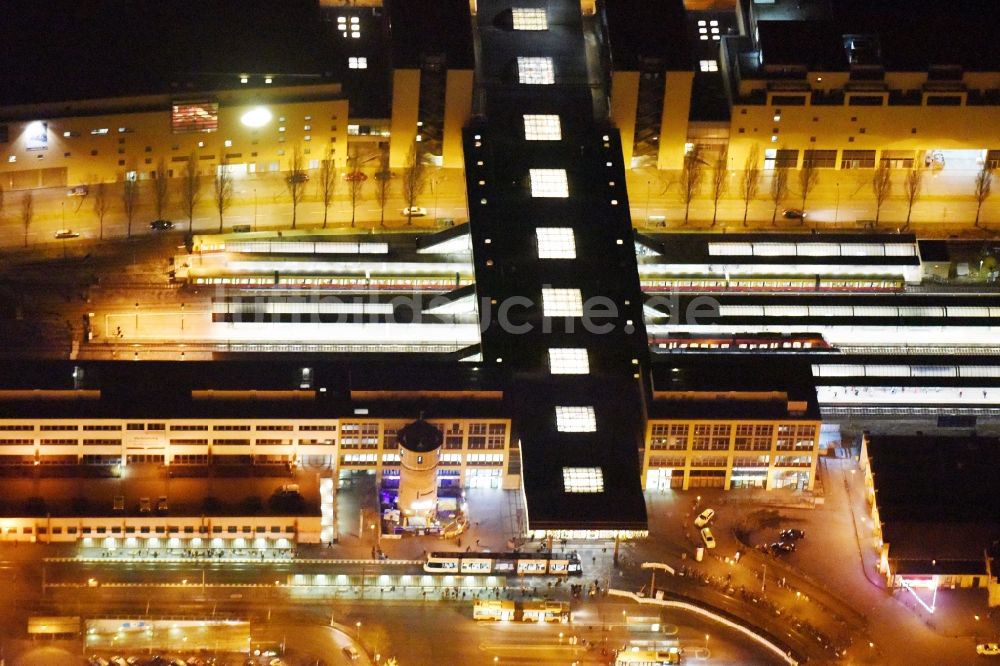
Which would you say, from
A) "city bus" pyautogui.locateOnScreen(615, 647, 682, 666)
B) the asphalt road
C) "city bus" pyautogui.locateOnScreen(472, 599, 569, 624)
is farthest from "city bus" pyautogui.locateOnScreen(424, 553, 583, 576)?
"city bus" pyautogui.locateOnScreen(615, 647, 682, 666)

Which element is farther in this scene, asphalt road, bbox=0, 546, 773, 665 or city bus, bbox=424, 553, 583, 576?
city bus, bbox=424, 553, 583, 576

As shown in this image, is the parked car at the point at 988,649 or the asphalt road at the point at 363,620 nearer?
the asphalt road at the point at 363,620

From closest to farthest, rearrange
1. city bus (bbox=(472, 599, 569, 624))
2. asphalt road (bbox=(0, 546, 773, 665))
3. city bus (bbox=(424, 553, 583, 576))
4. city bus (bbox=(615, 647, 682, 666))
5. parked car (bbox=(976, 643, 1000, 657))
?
city bus (bbox=(615, 647, 682, 666)) → asphalt road (bbox=(0, 546, 773, 665)) → parked car (bbox=(976, 643, 1000, 657)) → city bus (bbox=(472, 599, 569, 624)) → city bus (bbox=(424, 553, 583, 576))

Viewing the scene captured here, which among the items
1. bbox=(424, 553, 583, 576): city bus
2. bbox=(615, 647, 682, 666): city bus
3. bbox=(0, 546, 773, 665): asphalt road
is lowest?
bbox=(615, 647, 682, 666): city bus

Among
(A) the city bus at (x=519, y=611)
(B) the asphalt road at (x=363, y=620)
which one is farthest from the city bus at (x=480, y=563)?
(A) the city bus at (x=519, y=611)

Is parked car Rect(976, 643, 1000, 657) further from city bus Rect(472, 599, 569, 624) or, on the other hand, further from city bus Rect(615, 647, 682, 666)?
city bus Rect(472, 599, 569, 624)

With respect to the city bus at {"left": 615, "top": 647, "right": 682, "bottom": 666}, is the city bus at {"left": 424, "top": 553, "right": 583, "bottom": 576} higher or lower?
higher

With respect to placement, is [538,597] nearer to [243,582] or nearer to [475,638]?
[475,638]

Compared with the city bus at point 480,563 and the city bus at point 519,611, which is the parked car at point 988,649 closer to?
the city bus at point 519,611
